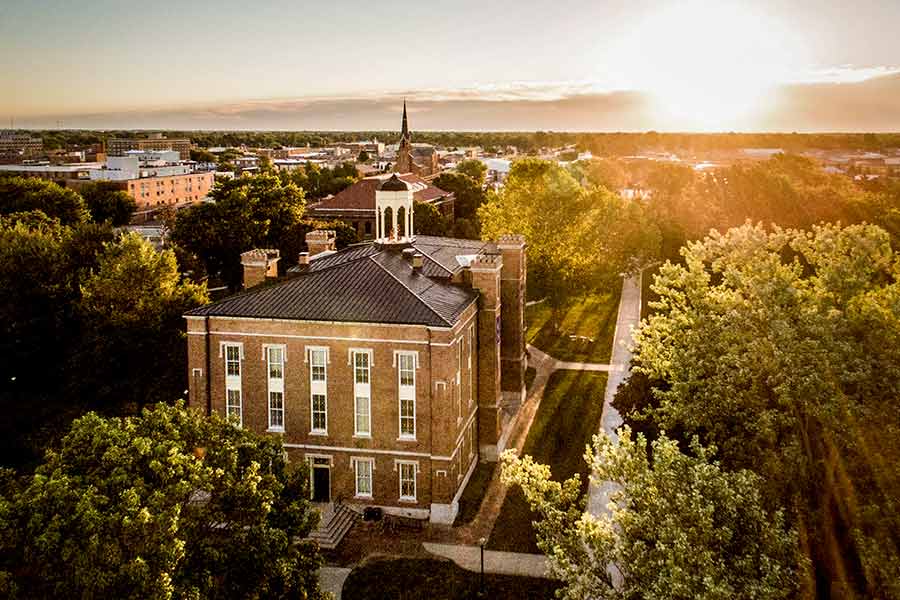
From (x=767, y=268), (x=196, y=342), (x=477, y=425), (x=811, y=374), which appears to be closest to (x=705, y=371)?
(x=811, y=374)

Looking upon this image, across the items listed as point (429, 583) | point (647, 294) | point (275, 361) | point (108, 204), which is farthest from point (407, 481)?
point (108, 204)

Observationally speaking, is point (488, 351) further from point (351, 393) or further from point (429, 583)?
point (429, 583)

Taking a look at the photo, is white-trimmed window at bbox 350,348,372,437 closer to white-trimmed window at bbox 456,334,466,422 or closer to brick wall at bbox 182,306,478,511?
brick wall at bbox 182,306,478,511

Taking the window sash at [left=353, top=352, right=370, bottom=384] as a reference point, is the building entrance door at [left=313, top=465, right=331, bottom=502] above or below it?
below

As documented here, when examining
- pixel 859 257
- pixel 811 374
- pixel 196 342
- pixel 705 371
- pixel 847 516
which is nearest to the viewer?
pixel 847 516

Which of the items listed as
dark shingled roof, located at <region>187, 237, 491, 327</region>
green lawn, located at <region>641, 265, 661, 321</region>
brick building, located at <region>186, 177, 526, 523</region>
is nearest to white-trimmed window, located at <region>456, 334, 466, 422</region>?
brick building, located at <region>186, 177, 526, 523</region>

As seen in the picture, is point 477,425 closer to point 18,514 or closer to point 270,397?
point 270,397
